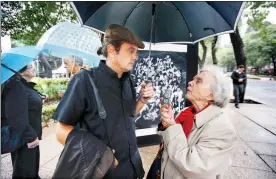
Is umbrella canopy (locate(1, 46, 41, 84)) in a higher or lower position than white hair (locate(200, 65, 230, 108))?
higher

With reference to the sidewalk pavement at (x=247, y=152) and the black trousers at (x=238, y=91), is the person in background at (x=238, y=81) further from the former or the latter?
the sidewalk pavement at (x=247, y=152)

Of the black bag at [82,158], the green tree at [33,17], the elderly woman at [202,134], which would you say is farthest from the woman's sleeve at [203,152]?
the green tree at [33,17]

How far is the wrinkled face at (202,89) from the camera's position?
4.95 ft

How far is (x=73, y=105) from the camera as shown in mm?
1208

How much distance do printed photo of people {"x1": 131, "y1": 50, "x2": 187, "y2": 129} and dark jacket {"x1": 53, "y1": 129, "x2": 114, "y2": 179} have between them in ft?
7.55

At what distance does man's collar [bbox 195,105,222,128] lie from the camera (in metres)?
1.43

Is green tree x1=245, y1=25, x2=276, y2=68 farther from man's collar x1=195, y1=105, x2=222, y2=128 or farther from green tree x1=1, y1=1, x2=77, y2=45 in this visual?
green tree x1=1, y1=1, x2=77, y2=45

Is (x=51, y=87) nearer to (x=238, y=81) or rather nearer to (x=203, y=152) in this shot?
(x=203, y=152)

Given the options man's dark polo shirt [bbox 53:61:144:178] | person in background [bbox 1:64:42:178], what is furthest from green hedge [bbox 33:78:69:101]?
→ man's dark polo shirt [bbox 53:61:144:178]

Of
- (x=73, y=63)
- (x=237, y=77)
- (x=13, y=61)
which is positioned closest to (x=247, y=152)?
(x=73, y=63)

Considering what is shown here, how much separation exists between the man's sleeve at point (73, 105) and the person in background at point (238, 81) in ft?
24.8

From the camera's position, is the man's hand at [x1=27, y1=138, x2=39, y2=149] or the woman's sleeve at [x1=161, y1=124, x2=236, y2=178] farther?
the man's hand at [x1=27, y1=138, x2=39, y2=149]

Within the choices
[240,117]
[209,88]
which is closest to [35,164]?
[209,88]

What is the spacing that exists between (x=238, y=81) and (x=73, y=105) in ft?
25.1
